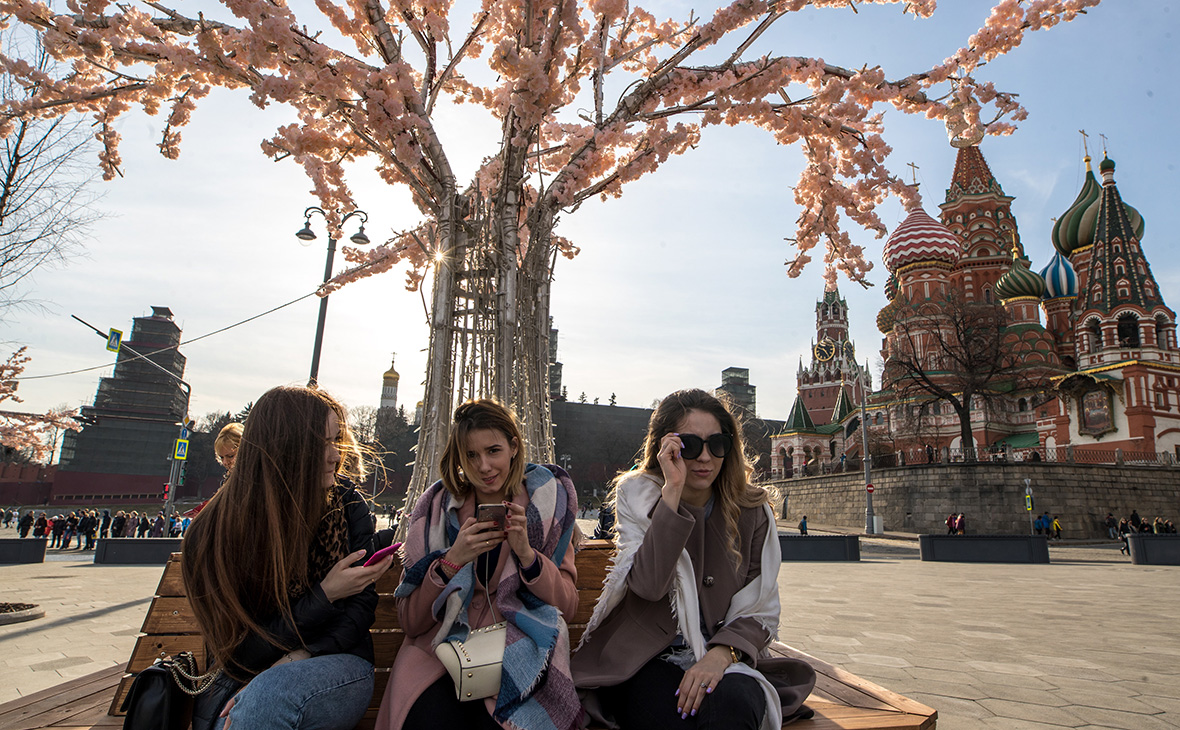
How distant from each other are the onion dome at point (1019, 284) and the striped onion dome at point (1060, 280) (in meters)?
0.68

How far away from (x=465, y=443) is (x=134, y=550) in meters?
17.6

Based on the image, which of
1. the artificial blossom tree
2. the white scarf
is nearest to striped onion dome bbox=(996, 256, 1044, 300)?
the artificial blossom tree

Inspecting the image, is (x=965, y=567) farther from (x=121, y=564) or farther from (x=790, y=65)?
(x=121, y=564)

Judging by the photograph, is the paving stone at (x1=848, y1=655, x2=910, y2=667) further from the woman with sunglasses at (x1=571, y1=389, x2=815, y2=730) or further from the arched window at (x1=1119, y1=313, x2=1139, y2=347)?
the arched window at (x1=1119, y1=313, x2=1139, y2=347)

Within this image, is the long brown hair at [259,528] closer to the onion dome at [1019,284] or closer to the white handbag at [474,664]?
the white handbag at [474,664]

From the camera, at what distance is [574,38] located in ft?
12.5

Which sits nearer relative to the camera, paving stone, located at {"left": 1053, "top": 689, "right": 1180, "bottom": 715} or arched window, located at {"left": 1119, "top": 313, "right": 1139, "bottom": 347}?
paving stone, located at {"left": 1053, "top": 689, "right": 1180, "bottom": 715}

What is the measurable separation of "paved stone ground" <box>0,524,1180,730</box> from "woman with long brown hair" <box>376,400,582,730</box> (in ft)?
7.87

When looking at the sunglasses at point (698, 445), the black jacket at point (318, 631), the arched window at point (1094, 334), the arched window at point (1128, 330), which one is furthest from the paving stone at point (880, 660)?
the arched window at point (1094, 334)

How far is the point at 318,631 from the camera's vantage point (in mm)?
2078

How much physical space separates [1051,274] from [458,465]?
156 ft

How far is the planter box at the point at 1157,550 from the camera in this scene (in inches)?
636

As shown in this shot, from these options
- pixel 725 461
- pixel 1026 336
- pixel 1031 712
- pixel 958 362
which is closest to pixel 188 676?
pixel 725 461

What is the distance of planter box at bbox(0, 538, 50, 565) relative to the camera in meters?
15.2
